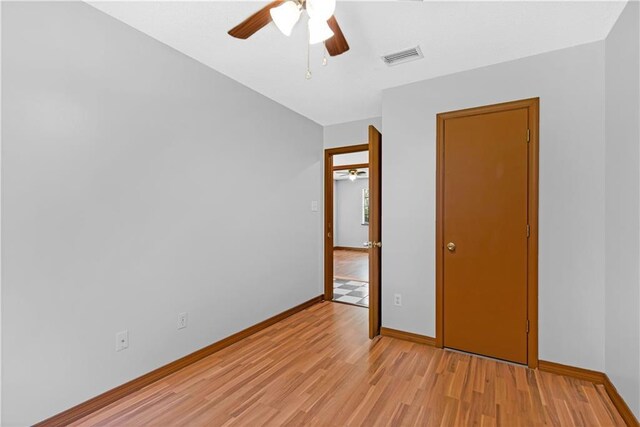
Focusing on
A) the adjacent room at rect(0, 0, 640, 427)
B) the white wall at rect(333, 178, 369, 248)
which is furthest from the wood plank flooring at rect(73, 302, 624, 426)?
the white wall at rect(333, 178, 369, 248)

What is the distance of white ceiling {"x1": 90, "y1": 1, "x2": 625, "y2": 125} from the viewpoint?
1859mm

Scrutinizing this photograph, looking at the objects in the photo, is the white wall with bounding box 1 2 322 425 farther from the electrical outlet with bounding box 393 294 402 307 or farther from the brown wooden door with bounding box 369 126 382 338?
the electrical outlet with bounding box 393 294 402 307

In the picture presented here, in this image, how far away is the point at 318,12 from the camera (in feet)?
4.62

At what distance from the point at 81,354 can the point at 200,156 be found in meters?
1.62

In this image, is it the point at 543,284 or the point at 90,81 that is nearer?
the point at 90,81

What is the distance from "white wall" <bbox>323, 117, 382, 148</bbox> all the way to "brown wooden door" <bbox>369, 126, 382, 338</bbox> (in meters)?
1.01

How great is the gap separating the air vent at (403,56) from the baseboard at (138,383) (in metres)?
2.85

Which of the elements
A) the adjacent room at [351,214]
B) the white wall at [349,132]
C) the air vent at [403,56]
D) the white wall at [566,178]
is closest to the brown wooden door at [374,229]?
the air vent at [403,56]

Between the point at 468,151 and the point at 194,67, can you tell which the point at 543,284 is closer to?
the point at 468,151

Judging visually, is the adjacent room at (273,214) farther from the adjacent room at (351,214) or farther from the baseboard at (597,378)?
the adjacent room at (351,214)

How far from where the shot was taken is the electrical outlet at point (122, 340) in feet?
6.51

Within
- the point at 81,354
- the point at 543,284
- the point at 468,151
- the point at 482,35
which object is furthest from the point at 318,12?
the point at 543,284

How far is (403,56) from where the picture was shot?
243cm

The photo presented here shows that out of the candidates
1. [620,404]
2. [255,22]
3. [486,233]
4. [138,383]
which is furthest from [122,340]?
[620,404]
